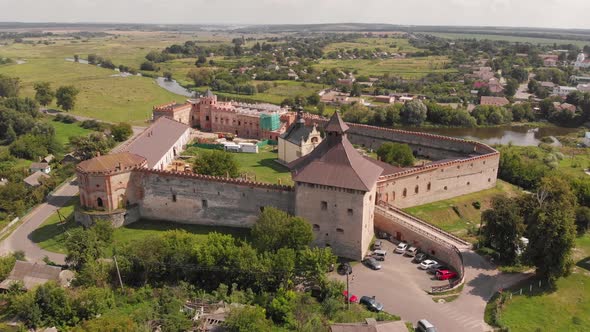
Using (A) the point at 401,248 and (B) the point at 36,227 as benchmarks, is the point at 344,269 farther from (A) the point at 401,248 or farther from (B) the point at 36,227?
→ (B) the point at 36,227

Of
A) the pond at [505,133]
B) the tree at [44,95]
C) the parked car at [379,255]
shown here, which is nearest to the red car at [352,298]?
the parked car at [379,255]

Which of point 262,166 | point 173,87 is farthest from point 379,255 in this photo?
point 173,87

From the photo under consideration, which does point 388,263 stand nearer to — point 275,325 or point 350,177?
point 350,177

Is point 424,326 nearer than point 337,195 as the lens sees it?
Yes

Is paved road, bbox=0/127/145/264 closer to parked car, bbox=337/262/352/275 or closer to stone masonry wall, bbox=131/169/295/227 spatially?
stone masonry wall, bbox=131/169/295/227

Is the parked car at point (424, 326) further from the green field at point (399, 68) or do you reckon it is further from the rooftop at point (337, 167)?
the green field at point (399, 68)

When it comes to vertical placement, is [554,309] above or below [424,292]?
below

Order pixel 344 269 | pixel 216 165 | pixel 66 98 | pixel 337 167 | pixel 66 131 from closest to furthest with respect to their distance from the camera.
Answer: pixel 344 269 → pixel 337 167 → pixel 216 165 → pixel 66 131 → pixel 66 98

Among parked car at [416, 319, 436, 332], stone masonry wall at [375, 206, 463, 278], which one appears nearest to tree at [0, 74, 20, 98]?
stone masonry wall at [375, 206, 463, 278]
